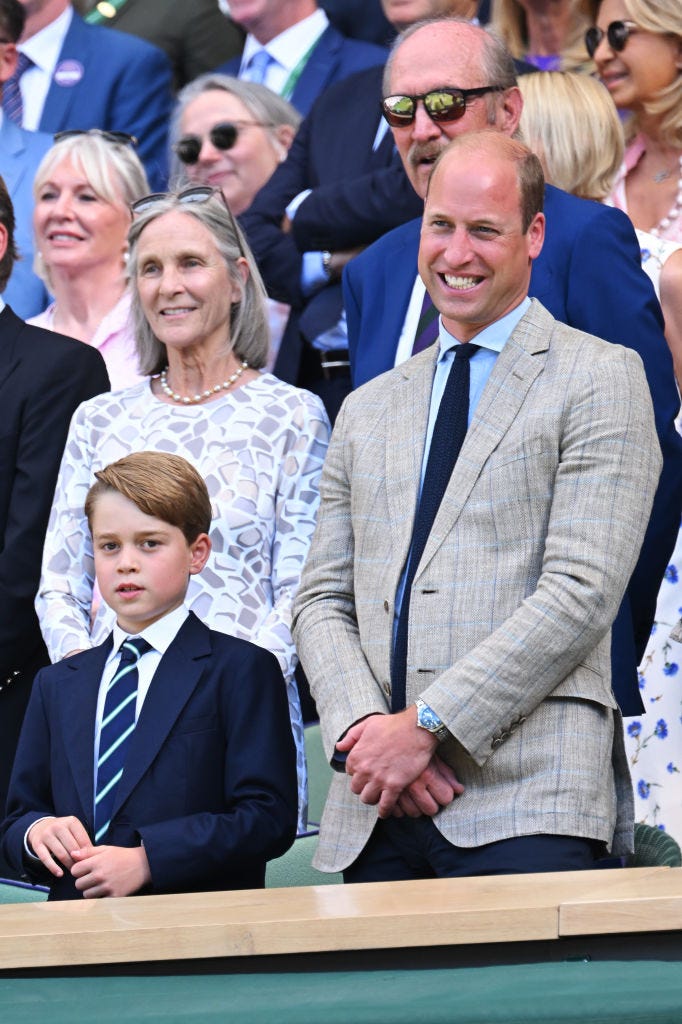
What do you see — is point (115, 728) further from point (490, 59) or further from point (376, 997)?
point (490, 59)

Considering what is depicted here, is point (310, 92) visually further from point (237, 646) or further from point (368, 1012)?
point (368, 1012)

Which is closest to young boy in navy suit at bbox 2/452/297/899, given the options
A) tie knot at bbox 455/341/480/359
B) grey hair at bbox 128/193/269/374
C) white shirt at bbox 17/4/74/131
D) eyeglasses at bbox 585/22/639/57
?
tie knot at bbox 455/341/480/359

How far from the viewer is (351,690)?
277 cm

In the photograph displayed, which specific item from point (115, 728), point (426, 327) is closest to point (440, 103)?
point (426, 327)

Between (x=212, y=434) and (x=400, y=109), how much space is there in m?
0.83

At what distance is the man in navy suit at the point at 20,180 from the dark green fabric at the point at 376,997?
3.58 meters

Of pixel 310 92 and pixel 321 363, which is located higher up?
pixel 310 92

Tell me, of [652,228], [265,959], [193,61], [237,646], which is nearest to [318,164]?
[652,228]

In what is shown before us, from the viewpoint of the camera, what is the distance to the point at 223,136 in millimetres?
5297

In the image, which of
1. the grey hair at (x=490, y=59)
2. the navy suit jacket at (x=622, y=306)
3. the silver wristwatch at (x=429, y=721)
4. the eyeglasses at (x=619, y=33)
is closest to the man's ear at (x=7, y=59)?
the eyeglasses at (x=619, y=33)

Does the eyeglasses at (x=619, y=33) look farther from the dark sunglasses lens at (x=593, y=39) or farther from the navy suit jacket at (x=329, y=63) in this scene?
the navy suit jacket at (x=329, y=63)

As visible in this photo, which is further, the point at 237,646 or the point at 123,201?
the point at 123,201

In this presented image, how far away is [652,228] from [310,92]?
5.08 feet

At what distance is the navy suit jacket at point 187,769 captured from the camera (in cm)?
286
